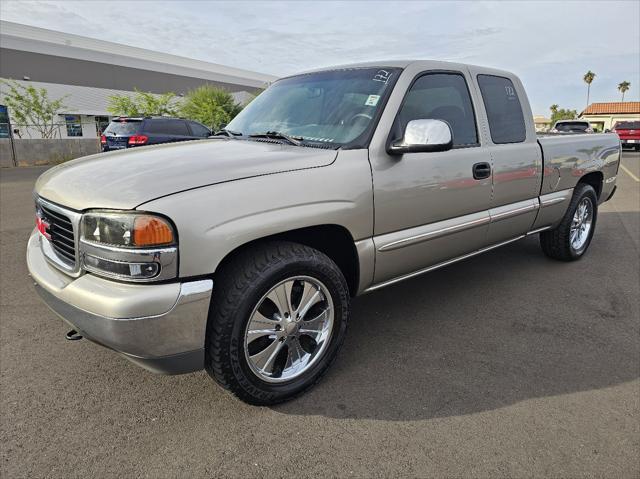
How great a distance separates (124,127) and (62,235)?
12.3 m

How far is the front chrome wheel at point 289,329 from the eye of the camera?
7.83 ft

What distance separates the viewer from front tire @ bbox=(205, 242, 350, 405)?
7.22 feet

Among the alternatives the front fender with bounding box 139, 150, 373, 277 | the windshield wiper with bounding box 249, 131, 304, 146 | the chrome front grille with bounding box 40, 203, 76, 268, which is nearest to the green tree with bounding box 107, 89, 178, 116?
the windshield wiper with bounding box 249, 131, 304, 146

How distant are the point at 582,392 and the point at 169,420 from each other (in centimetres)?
229

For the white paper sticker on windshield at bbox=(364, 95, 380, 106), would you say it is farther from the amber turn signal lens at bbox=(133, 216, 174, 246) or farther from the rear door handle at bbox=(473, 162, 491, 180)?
the amber turn signal lens at bbox=(133, 216, 174, 246)

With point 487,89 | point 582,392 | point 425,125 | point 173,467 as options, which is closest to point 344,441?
point 173,467

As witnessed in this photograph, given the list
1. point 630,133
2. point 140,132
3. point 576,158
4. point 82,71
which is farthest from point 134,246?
point 82,71

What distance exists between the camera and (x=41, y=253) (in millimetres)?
2613

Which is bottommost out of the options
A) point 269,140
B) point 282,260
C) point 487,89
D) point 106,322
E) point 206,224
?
point 106,322

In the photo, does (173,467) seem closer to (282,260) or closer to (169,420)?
(169,420)

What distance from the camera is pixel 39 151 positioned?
18.0m

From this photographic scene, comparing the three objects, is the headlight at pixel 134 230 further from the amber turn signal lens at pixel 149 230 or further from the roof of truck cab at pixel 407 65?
the roof of truck cab at pixel 407 65

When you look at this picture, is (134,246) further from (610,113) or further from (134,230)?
(610,113)

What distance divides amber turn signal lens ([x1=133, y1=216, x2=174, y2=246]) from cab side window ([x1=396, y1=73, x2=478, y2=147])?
1607mm
